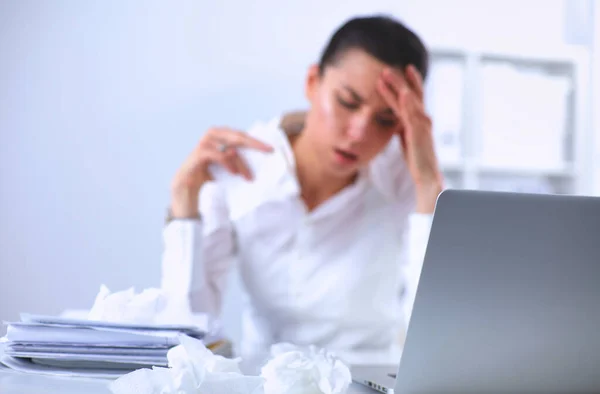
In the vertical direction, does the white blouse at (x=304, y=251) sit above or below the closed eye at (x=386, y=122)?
below

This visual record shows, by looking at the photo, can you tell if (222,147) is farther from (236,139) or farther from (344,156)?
(344,156)

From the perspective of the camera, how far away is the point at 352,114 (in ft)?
6.23

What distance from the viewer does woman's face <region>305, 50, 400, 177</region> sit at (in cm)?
188

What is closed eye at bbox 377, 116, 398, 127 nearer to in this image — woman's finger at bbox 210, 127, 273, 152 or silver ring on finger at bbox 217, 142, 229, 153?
woman's finger at bbox 210, 127, 273, 152

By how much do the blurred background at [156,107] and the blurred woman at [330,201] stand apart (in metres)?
1.12

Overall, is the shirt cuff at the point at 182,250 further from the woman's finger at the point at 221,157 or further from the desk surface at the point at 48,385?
the desk surface at the point at 48,385

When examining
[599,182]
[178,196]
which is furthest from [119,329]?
[599,182]

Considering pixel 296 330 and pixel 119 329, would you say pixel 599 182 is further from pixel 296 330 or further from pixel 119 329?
pixel 119 329

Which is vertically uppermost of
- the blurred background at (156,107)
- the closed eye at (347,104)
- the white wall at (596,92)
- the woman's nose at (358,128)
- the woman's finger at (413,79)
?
the white wall at (596,92)

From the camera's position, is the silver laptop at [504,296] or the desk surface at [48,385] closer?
the silver laptop at [504,296]

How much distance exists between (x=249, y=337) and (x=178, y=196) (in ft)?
1.78

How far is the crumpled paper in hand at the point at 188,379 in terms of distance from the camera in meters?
0.75

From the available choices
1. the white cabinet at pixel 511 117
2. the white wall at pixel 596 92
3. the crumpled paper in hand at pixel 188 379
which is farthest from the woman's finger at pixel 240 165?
the white wall at pixel 596 92

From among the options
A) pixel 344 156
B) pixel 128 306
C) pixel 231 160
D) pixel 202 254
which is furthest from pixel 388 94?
pixel 128 306
